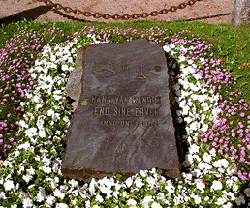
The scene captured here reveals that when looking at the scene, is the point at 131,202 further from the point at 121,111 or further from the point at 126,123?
the point at 121,111

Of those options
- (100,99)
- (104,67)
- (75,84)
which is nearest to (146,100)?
(100,99)

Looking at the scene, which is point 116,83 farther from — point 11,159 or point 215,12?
point 215,12

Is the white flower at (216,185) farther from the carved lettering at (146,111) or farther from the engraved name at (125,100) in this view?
the engraved name at (125,100)

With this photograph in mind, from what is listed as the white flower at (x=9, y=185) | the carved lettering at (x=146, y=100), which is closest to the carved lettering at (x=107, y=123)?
the carved lettering at (x=146, y=100)

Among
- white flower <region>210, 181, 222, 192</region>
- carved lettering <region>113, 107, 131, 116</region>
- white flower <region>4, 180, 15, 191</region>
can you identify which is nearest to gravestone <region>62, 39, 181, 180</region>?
carved lettering <region>113, 107, 131, 116</region>

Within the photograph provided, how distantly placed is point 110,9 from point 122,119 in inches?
189

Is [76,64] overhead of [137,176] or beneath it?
overhead

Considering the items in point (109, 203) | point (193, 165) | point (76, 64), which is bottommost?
point (193, 165)

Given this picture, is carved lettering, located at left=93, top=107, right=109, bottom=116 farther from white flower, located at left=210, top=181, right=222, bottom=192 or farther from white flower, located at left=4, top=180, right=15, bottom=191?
white flower, located at left=210, top=181, right=222, bottom=192

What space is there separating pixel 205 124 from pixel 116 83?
1.60 meters

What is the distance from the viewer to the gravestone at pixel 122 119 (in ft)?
11.4

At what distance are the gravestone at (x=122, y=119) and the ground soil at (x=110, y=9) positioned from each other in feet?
10.5

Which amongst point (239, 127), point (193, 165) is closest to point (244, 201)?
point (193, 165)

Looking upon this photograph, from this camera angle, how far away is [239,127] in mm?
4219
